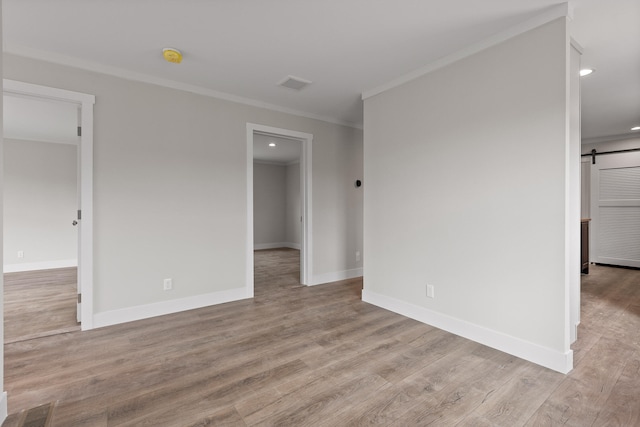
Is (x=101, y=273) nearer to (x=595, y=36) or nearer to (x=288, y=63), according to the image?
(x=288, y=63)

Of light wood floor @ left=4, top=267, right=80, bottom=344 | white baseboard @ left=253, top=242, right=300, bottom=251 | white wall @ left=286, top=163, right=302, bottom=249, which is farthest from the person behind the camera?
white wall @ left=286, top=163, right=302, bottom=249

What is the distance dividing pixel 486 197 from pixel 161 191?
3.19 m

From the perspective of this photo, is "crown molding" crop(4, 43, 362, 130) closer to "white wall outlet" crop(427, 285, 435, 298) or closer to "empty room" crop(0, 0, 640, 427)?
"empty room" crop(0, 0, 640, 427)

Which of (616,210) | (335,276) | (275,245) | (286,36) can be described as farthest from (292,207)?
(616,210)

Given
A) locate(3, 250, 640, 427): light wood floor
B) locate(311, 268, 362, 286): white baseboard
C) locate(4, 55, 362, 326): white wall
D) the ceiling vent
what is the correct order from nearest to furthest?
1. locate(3, 250, 640, 427): light wood floor
2. locate(4, 55, 362, 326): white wall
3. the ceiling vent
4. locate(311, 268, 362, 286): white baseboard

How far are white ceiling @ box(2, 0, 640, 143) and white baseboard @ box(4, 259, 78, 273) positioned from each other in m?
4.74

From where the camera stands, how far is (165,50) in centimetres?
257

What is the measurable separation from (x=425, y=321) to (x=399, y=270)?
56 cm

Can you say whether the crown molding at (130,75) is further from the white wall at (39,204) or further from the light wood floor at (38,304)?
the white wall at (39,204)

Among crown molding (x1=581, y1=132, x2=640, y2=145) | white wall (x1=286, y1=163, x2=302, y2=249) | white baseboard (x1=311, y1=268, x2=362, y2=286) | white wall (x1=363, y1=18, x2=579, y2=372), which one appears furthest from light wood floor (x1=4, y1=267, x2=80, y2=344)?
crown molding (x1=581, y1=132, x2=640, y2=145)

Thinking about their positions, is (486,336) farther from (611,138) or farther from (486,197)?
(611,138)

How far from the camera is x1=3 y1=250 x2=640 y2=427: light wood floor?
5.49 feet

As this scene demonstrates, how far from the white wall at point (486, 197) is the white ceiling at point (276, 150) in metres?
2.81

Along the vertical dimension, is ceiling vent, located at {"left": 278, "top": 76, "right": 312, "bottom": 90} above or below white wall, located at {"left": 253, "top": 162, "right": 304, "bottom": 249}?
above
